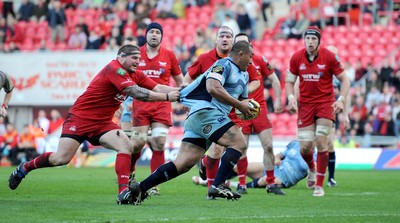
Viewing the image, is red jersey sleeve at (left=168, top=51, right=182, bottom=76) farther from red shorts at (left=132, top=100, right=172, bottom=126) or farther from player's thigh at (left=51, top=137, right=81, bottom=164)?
player's thigh at (left=51, top=137, right=81, bottom=164)

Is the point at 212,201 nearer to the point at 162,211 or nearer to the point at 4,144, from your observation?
the point at 162,211

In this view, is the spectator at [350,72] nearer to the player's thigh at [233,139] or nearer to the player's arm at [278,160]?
the player's arm at [278,160]

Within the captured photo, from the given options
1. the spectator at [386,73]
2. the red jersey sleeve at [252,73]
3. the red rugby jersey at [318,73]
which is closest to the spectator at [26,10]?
the spectator at [386,73]

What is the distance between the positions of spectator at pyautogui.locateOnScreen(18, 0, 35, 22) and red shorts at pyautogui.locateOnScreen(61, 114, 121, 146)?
22508 mm

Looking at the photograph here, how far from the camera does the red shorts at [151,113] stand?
1495cm

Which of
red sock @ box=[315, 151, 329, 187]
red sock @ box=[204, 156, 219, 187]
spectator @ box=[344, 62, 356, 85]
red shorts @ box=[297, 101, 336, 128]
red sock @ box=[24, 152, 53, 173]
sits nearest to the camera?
red sock @ box=[24, 152, 53, 173]

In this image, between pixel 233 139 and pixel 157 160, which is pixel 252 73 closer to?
pixel 157 160

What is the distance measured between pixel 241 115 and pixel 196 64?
275 centimetres

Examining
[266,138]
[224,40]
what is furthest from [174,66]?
[266,138]

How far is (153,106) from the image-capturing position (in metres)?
15.0

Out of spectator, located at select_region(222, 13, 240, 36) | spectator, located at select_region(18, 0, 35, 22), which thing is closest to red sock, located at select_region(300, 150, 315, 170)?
spectator, located at select_region(222, 13, 240, 36)

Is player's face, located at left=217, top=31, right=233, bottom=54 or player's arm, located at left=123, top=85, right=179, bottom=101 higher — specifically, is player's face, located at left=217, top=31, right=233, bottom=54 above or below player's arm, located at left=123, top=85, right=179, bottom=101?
above

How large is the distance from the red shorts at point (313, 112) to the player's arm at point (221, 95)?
138 inches

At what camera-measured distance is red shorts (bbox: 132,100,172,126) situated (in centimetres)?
1495
